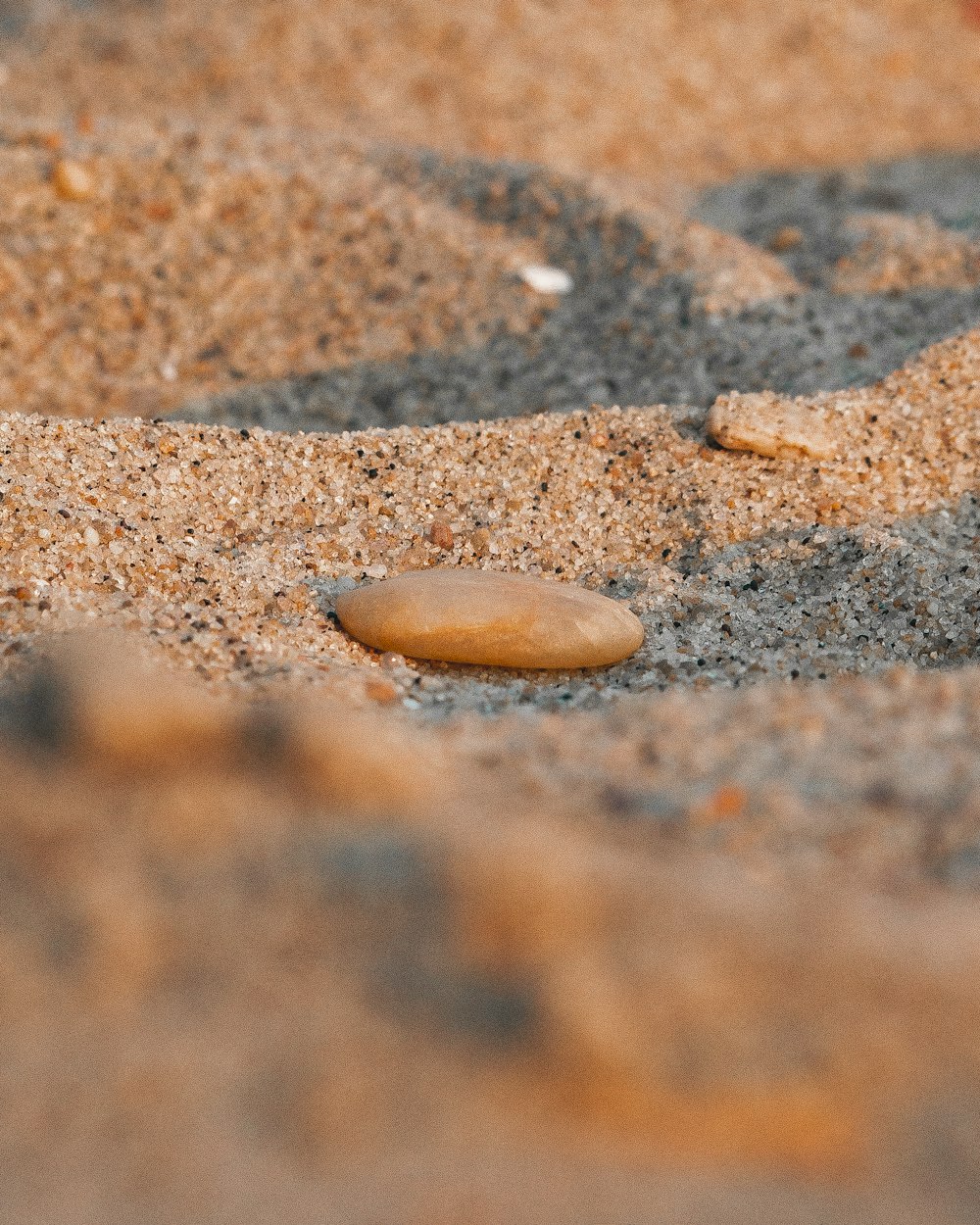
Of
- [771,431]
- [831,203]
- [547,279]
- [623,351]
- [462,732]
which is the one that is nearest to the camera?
[462,732]

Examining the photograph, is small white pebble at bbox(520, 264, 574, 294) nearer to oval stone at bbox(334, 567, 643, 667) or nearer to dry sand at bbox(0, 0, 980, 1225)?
dry sand at bbox(0, 0, 980, 1225)

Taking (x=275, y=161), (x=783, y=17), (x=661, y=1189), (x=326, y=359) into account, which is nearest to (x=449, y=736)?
(x=661, y=1189)

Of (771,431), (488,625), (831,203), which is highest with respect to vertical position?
(831,203)

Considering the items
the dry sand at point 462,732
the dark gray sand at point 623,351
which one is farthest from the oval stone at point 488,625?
the dark gray sand at point 623,351

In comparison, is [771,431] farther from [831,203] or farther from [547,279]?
[831,203]

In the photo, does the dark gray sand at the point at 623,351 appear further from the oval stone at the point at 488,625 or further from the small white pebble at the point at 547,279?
the oval stone at the point at 488,625

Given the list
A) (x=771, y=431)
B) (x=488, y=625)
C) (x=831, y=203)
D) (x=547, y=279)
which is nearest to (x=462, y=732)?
(x=488, y=625)

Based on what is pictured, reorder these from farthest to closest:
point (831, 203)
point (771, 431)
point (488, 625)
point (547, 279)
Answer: point (831, 203)
point (547, 279)
point (771, 431)
point (488, 625)

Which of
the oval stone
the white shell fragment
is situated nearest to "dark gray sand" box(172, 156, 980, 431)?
the white shell fragment
